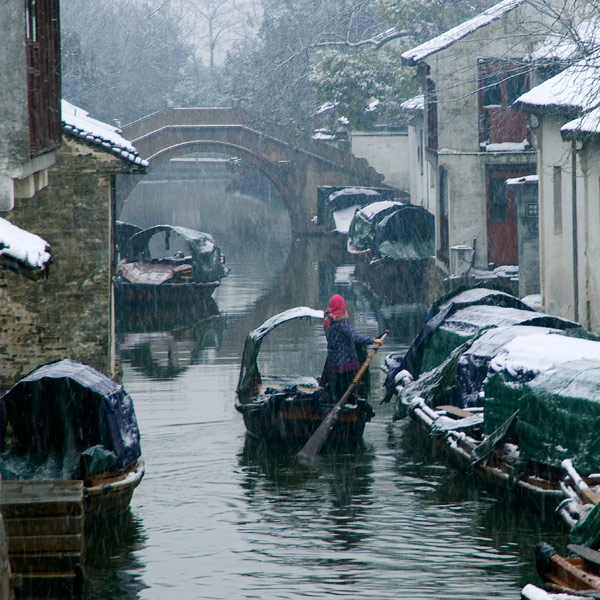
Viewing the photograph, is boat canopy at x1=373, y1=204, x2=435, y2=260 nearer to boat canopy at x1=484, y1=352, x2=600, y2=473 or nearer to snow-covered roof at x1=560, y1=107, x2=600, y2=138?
snow-covered roof at x1=560, y1=107, x2=600, y2=138

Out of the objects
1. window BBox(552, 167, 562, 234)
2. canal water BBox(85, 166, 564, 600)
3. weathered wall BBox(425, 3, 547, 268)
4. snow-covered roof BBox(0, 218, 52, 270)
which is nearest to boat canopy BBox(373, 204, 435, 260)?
weathered wall BBox(425, 3, 547, 268)

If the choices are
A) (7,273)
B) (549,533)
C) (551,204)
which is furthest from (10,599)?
(551,204)

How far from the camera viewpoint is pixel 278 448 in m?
16.6

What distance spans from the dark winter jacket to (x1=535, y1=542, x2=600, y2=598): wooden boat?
7.51 m

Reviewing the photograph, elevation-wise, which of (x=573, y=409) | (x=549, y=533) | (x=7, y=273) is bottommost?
(x=549, y=533)

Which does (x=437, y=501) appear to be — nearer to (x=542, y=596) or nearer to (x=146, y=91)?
(x=542, y=596)

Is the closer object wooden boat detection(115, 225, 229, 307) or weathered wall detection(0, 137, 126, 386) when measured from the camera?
weathered wall detection(0, 137, 126, 386)

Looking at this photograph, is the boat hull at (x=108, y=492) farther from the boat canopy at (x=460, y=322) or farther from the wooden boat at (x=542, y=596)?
the wooden boat at (x=542, y=596)

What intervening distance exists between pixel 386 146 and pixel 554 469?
4094 cm

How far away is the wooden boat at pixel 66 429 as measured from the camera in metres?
12.8

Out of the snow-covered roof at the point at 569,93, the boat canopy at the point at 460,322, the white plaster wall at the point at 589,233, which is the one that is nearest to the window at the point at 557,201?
the snow-covered roof at the point at 569,93

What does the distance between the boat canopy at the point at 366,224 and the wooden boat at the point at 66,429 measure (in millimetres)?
25628

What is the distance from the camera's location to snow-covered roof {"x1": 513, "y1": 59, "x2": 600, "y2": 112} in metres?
18.4

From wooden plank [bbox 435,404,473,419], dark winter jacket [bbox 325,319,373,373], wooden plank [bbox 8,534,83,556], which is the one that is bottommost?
wooden plank [bbox 8,534,83,556]
